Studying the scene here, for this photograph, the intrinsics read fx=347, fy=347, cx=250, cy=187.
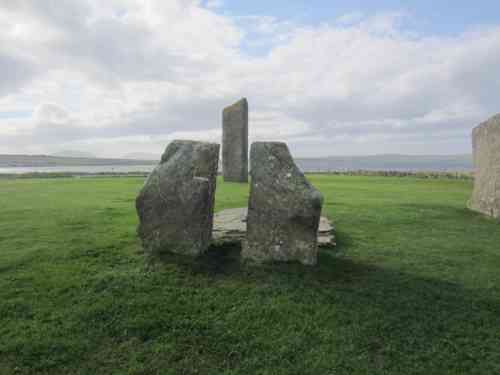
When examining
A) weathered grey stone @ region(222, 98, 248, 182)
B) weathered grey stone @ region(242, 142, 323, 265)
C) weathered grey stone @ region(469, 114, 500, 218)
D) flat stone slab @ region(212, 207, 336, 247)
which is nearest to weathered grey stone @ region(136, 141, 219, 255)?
flat stone slab @ region(212, 207, 336, 247)

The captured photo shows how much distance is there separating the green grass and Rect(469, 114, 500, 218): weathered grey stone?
3600 mm

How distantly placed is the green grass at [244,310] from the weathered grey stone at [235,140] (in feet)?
45.1

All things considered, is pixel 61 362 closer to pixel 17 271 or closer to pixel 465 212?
pixel 17 271

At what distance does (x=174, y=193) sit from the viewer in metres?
6.38

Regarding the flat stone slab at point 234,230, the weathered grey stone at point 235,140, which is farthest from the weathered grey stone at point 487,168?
the weathered grey stone at point 235,140

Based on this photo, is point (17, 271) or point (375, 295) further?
point (17, 271)

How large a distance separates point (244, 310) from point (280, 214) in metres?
1.87

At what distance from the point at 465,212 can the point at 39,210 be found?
14115mm

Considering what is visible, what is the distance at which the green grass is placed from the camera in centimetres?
400

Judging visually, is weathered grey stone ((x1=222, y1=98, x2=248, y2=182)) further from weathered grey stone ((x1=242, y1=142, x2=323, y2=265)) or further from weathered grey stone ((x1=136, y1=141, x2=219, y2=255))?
weathered grey stone ((x1=242, y1=142, x2=323, y2=265))

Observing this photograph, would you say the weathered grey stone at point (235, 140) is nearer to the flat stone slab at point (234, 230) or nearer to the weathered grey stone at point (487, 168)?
the weathered grey stone at point (487, 168)

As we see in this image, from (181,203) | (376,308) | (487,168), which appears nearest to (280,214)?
(181,203)

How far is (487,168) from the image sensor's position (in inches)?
440

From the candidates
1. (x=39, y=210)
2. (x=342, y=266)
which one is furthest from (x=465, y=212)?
(x=39, y=210)
